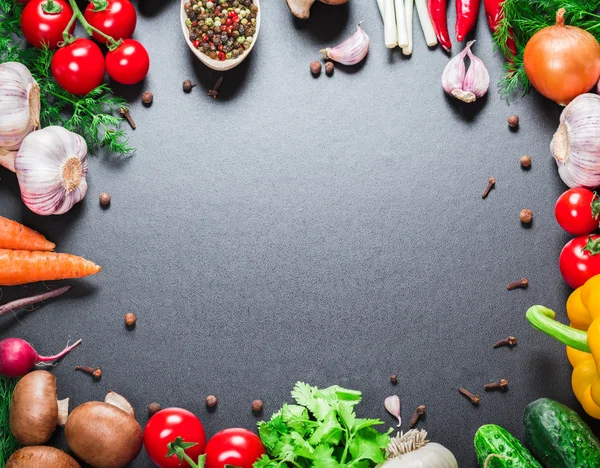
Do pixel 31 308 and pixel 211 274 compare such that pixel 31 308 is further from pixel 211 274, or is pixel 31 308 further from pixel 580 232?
pixel 580 232

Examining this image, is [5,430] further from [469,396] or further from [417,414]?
[469,396]

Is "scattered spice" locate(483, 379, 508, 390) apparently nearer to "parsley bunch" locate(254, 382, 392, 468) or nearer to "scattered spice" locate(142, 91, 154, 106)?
"parsley bunch" locate(254, 382, 392, 468)

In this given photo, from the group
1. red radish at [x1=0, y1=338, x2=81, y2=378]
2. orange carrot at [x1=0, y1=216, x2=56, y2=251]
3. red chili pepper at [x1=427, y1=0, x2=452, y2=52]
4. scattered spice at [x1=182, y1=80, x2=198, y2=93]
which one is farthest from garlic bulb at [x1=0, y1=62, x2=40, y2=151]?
red chili pepper at [x1=427, y1=0, x2=452, y2=52]

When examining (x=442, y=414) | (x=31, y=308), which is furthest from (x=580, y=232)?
(x=31, y=308)

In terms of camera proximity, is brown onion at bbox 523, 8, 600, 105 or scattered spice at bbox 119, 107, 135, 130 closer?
brown onion at bbox 523, 8, 600, 105

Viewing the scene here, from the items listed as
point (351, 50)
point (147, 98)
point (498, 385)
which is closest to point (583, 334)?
point (498, 385)

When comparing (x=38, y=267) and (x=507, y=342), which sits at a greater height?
(x=38, y=267)
